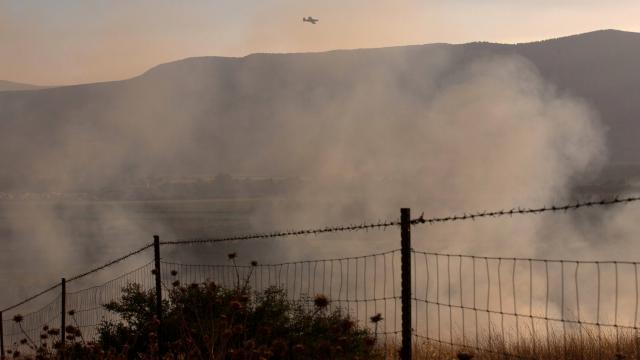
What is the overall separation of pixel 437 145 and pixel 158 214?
6596 cm

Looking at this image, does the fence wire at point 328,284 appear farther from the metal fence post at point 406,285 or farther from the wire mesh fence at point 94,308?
the wire mesh fence at point 94,308

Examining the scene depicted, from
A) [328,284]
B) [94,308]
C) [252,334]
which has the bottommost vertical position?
[328,284]

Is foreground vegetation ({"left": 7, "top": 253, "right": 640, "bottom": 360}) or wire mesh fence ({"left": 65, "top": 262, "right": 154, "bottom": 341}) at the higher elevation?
foreground vegetation ({"left": 7, "top": 253, "right": 640, "bottom": 360})

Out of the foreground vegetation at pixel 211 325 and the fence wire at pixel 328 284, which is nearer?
the foreground vegetation at pixel 211 325

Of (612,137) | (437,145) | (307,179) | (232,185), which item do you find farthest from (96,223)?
(612,137)

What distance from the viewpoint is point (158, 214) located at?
13688 centimetres

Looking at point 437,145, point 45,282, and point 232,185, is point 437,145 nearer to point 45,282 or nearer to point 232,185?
point 232,185

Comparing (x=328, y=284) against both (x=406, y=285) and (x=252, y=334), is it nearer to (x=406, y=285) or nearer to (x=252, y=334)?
(x=252, y=334)

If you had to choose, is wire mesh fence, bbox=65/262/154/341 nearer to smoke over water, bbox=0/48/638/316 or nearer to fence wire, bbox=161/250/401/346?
fence wire, bbox=161/250/401/346

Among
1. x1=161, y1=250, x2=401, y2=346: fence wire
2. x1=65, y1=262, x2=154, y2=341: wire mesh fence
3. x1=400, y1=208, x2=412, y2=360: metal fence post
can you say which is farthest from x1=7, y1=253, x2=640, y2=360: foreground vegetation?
x1=400, y1=208, x2=412, y2=360: metal fence post

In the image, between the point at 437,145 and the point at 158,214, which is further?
the point at 437,145

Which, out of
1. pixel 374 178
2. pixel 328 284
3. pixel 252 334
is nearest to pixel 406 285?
pixel 252 334

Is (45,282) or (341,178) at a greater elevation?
(341,178)

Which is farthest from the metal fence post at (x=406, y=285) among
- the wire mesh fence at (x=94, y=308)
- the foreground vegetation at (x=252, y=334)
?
the wire mesh fence at (x=94, y=308)
